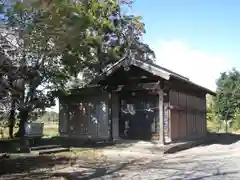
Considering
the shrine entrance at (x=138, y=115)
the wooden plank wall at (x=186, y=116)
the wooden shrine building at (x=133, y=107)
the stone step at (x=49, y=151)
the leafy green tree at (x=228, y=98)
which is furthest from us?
the leafy green tree at (x=228, y=98)

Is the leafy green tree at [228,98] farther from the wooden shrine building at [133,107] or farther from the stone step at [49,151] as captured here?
the stone step at [49,151]

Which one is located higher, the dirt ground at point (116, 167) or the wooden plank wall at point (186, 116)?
the wooden plank wall at point (186, 116)

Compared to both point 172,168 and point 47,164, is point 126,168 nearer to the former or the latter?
point 172,168

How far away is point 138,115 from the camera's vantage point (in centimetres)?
1741

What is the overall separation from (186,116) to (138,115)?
3.02 meters

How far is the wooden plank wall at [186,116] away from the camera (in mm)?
16641

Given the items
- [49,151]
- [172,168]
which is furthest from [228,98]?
[172,168]

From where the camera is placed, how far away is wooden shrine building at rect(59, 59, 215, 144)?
15828 millimetres

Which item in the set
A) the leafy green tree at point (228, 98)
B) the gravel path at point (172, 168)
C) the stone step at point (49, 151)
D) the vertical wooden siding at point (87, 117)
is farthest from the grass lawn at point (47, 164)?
the leafy green tree at point (228, 98)

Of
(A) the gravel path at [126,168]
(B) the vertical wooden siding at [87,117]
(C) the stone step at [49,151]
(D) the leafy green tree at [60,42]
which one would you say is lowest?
(A) the gravel path at [126,168]

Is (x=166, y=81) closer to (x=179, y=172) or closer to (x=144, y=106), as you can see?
(x=144, y=106)

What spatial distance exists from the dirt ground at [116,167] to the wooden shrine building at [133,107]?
11.2 feet

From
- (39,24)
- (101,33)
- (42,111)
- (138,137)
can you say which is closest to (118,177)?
(39,24)

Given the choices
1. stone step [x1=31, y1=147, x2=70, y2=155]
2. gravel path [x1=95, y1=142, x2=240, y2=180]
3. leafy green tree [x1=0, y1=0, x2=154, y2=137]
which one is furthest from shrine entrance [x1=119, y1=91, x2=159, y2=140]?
stone step [x1=31, y1=147, x2=70, y2=155]
